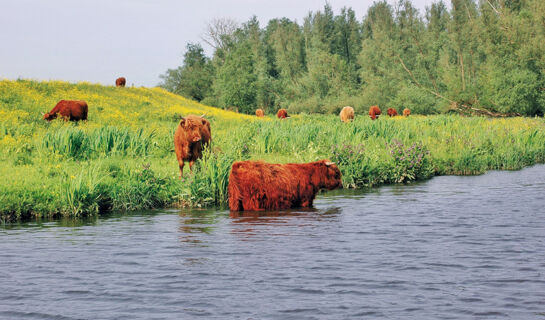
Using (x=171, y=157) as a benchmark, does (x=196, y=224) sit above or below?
below

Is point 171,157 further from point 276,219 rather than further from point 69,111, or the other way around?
point 69,111

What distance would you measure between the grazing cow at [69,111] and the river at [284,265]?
808 inches

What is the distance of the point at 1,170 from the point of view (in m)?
16.1

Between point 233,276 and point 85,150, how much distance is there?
13.2 meters

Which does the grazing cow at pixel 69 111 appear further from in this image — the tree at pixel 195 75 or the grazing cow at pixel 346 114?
the tree at pixel 195 75

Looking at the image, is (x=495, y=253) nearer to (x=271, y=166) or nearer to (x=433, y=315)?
(x=433, y=315)

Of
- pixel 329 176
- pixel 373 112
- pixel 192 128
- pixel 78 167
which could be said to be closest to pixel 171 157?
pixel 78 167

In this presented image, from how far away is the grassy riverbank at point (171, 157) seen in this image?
45.2 ft

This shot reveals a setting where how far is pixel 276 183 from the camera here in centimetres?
1248

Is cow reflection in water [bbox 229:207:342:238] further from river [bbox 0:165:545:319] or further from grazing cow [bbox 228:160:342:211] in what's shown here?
grazing cow [bbox 228:160:342:211]

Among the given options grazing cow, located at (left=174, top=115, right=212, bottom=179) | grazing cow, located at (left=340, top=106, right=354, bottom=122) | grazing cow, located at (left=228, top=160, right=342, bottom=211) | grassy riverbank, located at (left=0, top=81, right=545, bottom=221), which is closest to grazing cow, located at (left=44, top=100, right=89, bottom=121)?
grassy riverbank, located at (left=0, top=81, right=545, bottom=221)

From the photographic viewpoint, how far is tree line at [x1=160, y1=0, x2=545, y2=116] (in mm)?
57219

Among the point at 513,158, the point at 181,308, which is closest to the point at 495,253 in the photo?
the point at 181,308

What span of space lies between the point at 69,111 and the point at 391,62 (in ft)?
174
